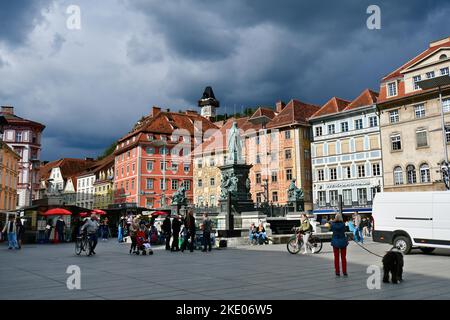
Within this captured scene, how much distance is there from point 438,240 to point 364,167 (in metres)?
37.7

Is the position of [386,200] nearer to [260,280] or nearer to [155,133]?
[260,280]

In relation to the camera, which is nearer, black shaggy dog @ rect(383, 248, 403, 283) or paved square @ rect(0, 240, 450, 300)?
paved square @ rect(0, 240, 450, 300)

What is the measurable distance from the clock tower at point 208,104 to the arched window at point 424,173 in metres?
93.7

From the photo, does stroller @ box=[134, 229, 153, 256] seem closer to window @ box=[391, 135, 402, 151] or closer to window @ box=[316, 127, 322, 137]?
window @ box=[391, 135, 402, 151]

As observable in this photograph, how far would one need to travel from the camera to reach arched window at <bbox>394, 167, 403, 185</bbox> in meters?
48.5

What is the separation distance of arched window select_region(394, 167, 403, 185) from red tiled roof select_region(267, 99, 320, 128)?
→ 16149mm

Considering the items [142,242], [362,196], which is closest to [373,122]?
[362,196]

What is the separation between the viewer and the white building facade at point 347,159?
52.4 metres

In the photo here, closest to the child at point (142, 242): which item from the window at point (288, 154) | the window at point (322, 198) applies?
the window at point (322, 198)

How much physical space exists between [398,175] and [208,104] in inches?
3790

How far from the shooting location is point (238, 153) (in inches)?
1203

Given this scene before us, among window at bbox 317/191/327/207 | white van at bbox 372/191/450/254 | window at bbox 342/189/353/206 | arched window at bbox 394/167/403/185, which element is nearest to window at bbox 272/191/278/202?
window at bbox 317/191/327/207

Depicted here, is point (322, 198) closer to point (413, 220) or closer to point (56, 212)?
point (56, 212)
